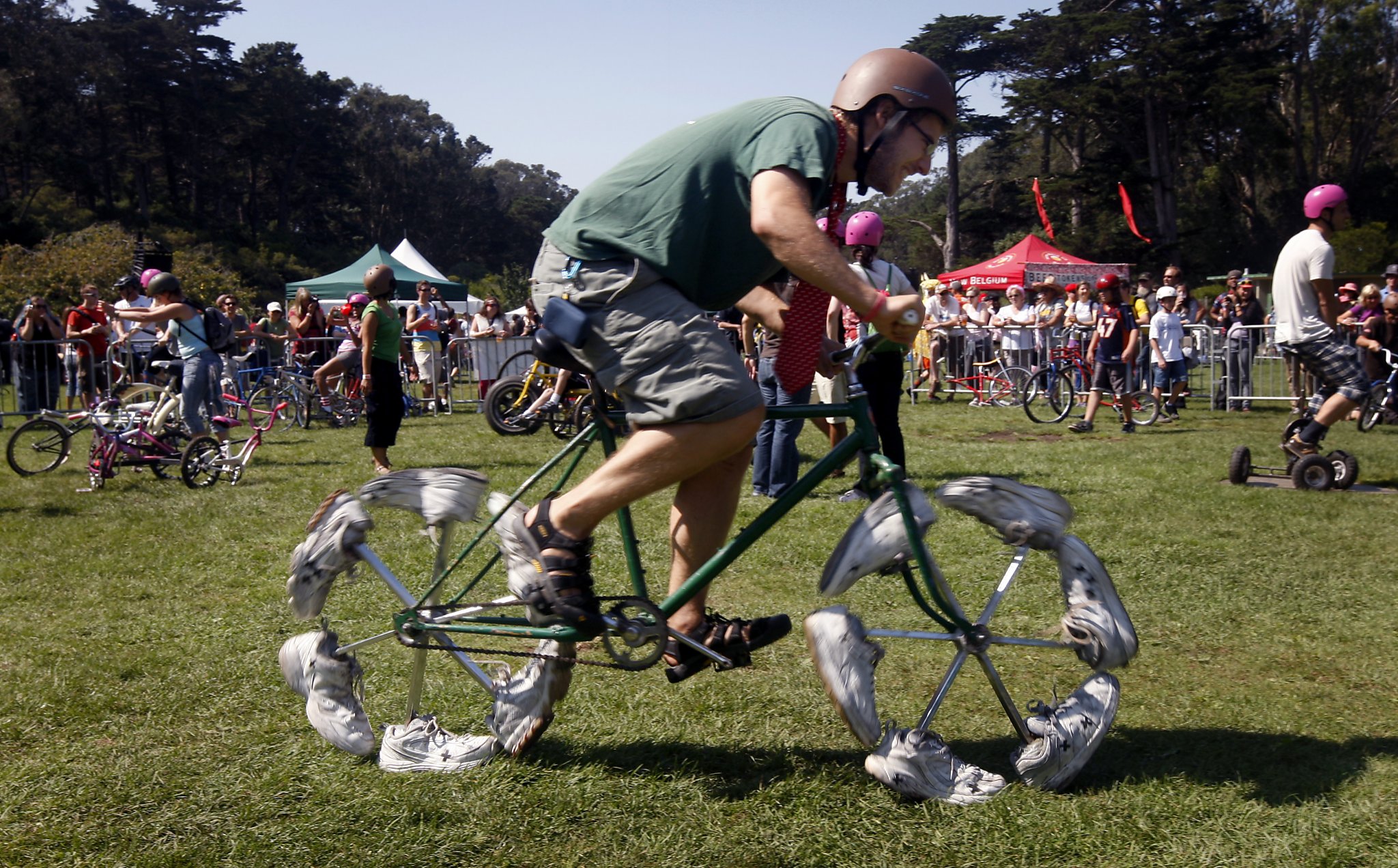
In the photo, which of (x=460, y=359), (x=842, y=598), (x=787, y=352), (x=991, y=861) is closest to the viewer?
(x=991, y=861)

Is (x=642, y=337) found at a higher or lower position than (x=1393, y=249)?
lower

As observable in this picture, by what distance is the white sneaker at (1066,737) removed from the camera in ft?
10.1

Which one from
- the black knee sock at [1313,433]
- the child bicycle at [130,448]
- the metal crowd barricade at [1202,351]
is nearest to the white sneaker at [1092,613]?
the black knee sock at [1313,433]

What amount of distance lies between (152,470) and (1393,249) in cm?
4913

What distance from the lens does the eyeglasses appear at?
9.88ft

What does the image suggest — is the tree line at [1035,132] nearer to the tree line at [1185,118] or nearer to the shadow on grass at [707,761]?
the tree line at [1185,118]

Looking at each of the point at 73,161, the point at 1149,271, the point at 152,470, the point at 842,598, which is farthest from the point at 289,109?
the point at 842,598

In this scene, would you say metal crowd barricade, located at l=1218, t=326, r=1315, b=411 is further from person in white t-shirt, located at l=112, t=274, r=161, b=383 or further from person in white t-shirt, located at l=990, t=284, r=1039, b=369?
person in white t-shirt, located at l=112, t=274, r=161, b=383

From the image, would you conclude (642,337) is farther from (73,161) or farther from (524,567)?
(73,161)

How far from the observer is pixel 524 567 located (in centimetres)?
322

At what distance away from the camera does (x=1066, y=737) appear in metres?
3.07

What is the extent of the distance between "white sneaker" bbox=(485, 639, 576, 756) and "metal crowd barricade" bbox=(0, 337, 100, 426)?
12579mm

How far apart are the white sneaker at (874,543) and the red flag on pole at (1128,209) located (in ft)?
159

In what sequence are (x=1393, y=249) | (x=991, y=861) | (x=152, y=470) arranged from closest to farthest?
(x=991, y=861)
(x=152, y=470)
(x=1393, y=249)
